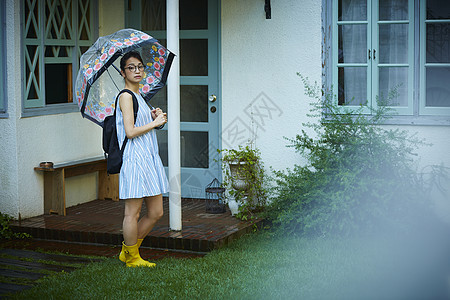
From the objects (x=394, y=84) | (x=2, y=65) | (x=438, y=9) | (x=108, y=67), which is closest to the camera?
(x=108, y=67)

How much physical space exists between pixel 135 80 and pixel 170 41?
49.4 inches

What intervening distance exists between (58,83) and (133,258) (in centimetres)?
321

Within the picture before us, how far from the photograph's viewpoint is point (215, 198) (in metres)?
8.45

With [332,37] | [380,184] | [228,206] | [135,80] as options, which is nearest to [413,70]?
[332,37]

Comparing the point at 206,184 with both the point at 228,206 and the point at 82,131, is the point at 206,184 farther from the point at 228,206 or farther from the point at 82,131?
the point at 82,131

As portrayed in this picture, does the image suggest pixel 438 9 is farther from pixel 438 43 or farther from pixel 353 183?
pixel 353 183

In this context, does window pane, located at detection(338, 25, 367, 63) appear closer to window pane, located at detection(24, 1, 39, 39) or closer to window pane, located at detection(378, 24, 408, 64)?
window pane, located at detection(378, 24, 408, 64)

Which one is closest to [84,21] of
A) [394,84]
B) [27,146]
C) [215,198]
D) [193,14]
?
[193,14]

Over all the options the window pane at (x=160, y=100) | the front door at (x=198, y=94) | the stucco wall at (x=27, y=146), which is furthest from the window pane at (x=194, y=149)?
the stucco wall at (x=27, y=146)

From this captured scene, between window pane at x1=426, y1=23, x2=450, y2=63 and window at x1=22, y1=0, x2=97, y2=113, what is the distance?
14.2 feet

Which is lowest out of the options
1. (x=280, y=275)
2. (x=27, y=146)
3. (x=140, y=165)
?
(x=280, y=275)

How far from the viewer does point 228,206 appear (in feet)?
26.9

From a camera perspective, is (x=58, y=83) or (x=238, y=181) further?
(x=58, y=83)

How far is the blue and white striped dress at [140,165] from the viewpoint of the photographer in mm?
5719
